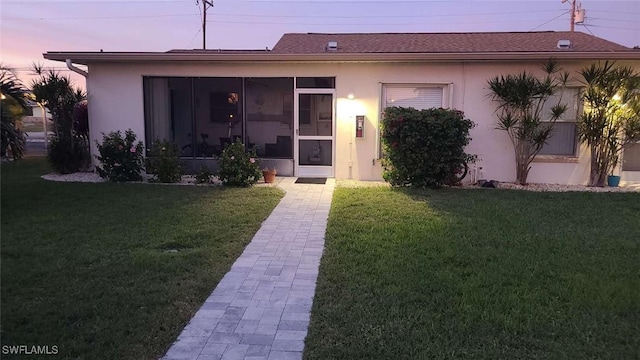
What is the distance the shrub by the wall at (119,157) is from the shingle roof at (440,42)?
4.56m

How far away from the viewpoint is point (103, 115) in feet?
34.7

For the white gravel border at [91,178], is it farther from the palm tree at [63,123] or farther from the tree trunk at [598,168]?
the tree trunk at [598,168]


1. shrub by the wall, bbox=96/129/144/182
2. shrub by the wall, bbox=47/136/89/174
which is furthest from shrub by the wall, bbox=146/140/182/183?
shrub by the wall, bbox=47/136/89/174

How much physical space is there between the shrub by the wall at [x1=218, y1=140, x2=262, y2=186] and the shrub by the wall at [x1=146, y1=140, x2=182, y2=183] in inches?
40.6

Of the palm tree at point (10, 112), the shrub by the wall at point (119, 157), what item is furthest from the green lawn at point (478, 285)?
the shrub by the wall at point (119, 157)

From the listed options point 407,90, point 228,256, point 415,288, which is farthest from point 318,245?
point 407,90

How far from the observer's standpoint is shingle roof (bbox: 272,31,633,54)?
40.7 feet

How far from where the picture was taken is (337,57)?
956cm

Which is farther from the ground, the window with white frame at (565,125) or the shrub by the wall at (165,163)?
the window with white frame at (565,125)

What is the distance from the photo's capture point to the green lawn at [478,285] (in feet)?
10.4

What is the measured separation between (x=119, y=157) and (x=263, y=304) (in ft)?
23.1

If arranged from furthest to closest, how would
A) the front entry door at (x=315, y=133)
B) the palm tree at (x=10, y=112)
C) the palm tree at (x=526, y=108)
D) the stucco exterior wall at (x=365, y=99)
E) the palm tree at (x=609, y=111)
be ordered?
the front entry door at (x=315, y=133) < the stucco exterior wall at (x=365, y=99) < the palm tree at (x=526, y=108) < the palm tree at (x=609, y=111) < the palm tree at (x=10, y=112)

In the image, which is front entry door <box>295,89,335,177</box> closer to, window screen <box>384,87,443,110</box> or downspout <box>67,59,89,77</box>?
window screen <box>384,87,443,110</box>

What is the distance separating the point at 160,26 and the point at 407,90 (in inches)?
514
